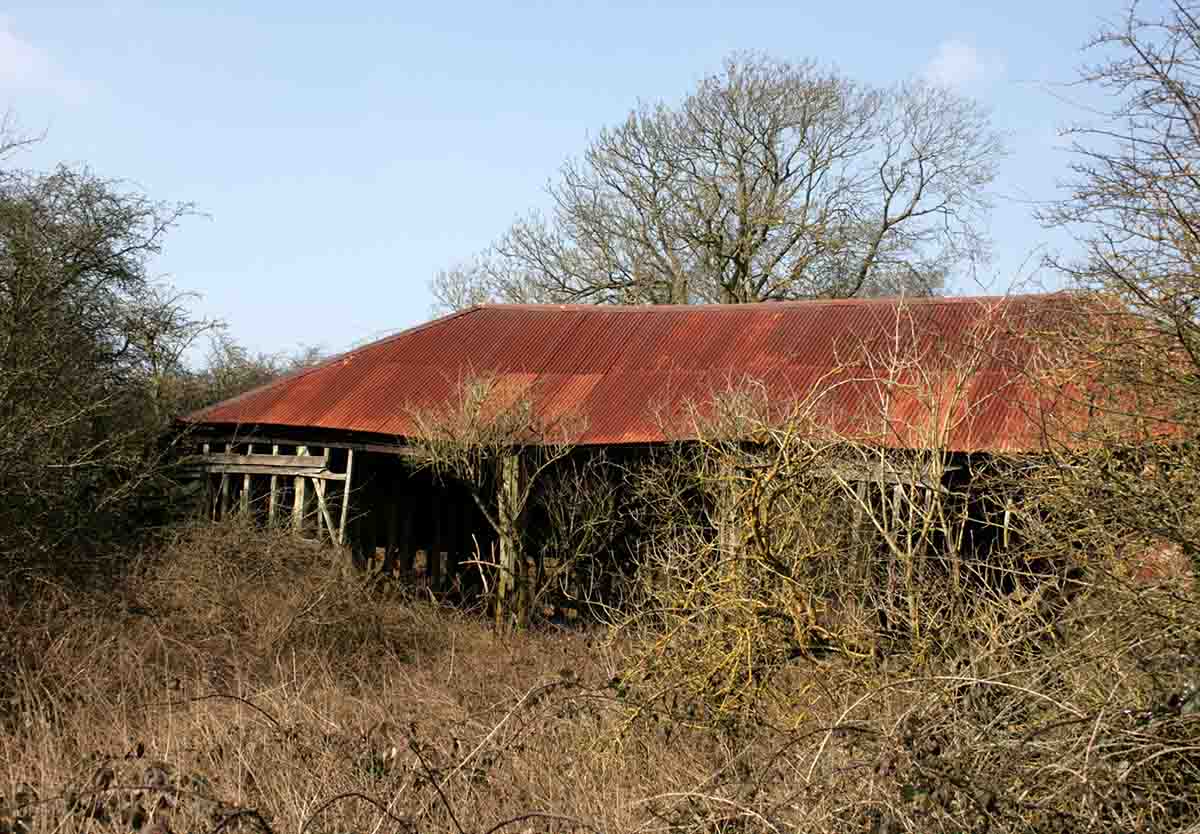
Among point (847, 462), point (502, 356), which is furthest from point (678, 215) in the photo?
point (847, 462)

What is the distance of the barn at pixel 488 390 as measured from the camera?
17.1 m

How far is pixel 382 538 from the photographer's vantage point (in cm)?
2030

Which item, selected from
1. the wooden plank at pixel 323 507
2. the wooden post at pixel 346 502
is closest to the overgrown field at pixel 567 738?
the wooden plank at pixel 323 507

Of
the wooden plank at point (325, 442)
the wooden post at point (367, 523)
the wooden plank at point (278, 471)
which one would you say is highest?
the wooden plank at point (325, 442)

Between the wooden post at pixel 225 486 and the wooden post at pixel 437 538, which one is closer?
the wooden post at pixel 225 486

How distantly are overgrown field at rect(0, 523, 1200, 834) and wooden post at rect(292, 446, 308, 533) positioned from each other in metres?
3.71

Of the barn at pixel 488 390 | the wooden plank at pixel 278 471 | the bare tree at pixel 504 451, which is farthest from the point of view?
the wooden plank at pixel 278 471

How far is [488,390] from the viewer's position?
1692 centimetres

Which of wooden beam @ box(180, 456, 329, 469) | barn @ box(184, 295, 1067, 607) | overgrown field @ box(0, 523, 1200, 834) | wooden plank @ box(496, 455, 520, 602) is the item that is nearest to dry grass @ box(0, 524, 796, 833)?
overgrown field @ box(0, 523, 1200, 834)

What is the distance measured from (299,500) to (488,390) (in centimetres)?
308

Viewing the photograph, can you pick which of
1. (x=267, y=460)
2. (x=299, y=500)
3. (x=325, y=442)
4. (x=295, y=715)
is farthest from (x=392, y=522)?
(x=295, y=715)

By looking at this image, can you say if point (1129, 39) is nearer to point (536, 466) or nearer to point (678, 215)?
point (536, 466)

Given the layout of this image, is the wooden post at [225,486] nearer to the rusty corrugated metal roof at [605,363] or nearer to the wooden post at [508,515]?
the rusty corrugated metal roof at [605,363]

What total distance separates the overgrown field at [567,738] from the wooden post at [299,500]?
12.2 feet
